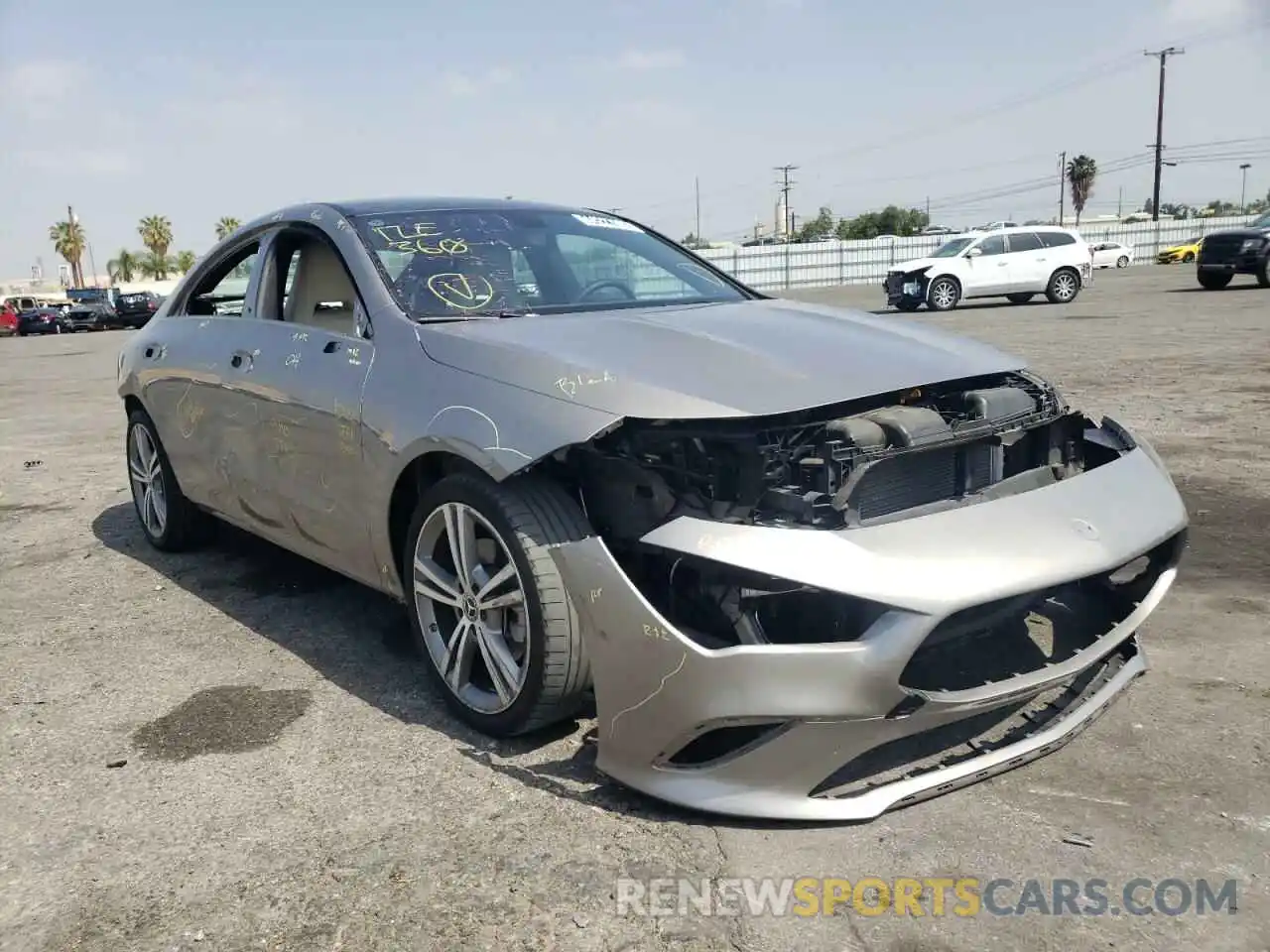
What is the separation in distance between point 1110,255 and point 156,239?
264 feet

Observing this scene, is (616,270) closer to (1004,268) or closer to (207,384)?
(207,384)

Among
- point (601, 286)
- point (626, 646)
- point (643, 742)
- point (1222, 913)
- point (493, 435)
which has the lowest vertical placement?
point (1222, 913)

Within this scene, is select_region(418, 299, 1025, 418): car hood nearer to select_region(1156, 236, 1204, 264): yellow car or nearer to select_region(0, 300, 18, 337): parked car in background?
select_region(0, 300, 18, 337): parked car in background

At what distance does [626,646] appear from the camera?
253cm

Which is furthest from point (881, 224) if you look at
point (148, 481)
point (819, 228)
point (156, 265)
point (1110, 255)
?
point (148, 481)

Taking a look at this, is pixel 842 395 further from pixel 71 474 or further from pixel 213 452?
pixel 71 474

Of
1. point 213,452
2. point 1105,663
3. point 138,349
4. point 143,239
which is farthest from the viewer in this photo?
point 143,239

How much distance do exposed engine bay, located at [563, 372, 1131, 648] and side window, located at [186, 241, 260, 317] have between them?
2241 millimetres

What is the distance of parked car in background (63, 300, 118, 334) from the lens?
119 ft

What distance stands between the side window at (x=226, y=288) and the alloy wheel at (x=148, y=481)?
0.75 m

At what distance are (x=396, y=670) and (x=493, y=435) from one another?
122 centimetres

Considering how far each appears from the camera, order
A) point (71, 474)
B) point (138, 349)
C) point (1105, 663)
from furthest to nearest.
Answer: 1. point (71, 474)
2. point (138, 349)
3. point (1105, 663)

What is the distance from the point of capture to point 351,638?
158 inches

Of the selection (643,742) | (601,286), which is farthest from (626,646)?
(601,286)
